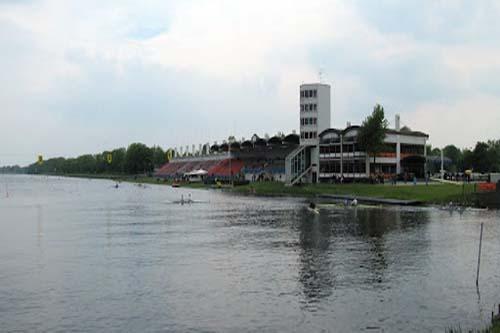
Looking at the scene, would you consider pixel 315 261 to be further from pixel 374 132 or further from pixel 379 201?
pixel 374 132

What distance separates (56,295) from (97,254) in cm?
1281

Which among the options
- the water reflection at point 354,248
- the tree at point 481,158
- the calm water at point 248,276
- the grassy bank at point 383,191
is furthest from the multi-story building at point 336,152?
the calm water at point 248,276

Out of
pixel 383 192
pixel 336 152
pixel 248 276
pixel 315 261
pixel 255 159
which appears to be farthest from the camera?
pixel 255 159

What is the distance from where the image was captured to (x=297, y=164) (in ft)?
464

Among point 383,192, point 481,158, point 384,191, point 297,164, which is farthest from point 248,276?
point 481,158

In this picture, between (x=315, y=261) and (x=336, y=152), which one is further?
(x=336, y=152)

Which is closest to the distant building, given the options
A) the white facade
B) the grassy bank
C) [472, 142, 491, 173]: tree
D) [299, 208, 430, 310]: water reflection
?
the white facade

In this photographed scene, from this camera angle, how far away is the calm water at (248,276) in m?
25.0

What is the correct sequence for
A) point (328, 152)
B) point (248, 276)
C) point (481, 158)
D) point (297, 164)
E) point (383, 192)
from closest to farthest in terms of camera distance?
point (248, 276) → point (383, 192) → point (328, 152) → point (297, 164) → point (481, 158)

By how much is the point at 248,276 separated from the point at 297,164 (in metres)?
109

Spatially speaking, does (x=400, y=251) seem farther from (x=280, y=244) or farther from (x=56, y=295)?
(x=56, y=295)

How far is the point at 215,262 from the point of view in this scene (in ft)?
126

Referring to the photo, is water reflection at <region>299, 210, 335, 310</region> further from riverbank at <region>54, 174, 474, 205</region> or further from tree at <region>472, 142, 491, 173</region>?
tree at <region>472, 142, 491, 173</region>

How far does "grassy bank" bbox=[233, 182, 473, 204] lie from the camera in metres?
87.5
